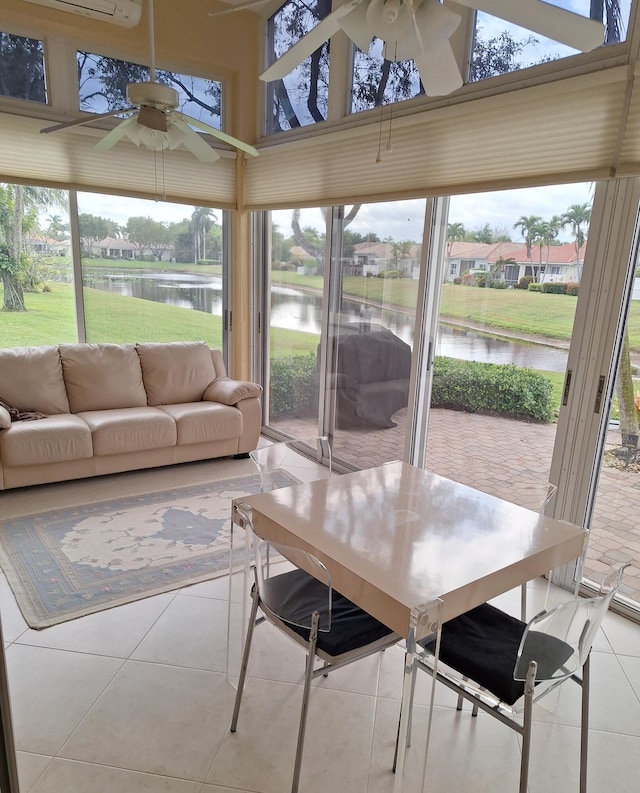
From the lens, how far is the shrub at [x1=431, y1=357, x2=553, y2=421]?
9.70ft

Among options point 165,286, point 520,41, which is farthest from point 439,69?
point 165,286

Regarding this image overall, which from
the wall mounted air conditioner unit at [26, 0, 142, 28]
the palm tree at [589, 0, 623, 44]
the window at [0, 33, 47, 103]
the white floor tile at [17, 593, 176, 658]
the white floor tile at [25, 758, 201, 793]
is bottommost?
the white floor tile at [17, 593, 176, 658]

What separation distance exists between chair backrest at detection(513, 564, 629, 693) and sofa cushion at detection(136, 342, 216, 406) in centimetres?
353

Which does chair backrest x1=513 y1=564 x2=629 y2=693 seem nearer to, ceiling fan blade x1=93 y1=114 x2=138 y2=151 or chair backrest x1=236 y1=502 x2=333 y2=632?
chair backrest x1=236 y1=502 x2=333 y2=632

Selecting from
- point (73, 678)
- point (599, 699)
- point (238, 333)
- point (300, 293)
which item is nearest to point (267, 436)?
point (238, 333)

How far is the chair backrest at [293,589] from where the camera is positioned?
1.52m

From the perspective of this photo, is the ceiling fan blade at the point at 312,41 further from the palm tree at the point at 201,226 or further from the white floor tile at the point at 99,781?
the palm tree at the point at 201,226

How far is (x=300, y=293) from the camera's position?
457cm

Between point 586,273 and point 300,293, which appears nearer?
point 586,273

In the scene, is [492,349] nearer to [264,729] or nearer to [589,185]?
[589,185]

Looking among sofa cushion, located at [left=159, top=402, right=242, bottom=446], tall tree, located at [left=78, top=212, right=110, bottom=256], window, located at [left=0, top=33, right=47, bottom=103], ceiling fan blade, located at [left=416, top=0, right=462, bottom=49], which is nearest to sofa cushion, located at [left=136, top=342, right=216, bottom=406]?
sofa cushion, located at [left=159, top=402, right=242, bottom=446]

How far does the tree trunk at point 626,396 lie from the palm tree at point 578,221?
1.42 ft

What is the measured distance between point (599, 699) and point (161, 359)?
3704mm

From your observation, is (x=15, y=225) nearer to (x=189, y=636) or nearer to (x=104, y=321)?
(x=104, y=321)
